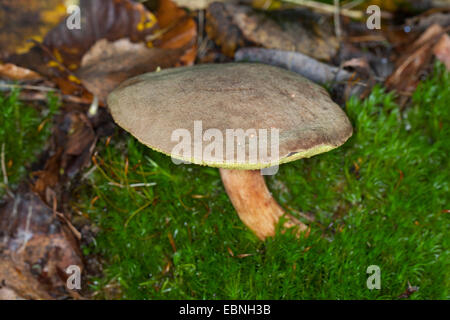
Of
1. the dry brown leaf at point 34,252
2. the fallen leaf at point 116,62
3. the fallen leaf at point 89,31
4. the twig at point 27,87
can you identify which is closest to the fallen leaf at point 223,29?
the fallen leaf at point 116,62

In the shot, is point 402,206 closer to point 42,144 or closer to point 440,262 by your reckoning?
point 440,262

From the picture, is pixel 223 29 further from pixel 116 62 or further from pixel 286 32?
pixel 116 62

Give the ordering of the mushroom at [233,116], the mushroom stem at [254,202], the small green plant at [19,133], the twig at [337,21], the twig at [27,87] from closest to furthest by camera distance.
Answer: the mushroom at [233,116] < the mushroom stem at [254,202] < the small green plant at [19,133] < the twig at [27,87] < the twig at [337,21]

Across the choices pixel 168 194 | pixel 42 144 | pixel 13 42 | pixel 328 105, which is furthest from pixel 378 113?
pixel 13 42

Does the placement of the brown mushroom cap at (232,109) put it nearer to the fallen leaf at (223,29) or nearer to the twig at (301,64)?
the twig at (301,64)

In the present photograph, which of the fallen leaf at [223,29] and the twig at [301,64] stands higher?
the fallen leaf at [223,29]

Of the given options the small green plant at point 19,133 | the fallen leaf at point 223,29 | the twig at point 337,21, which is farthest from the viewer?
the twig at point 337,21

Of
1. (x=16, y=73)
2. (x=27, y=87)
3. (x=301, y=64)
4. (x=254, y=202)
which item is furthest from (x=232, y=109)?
(x=16, y=73)
